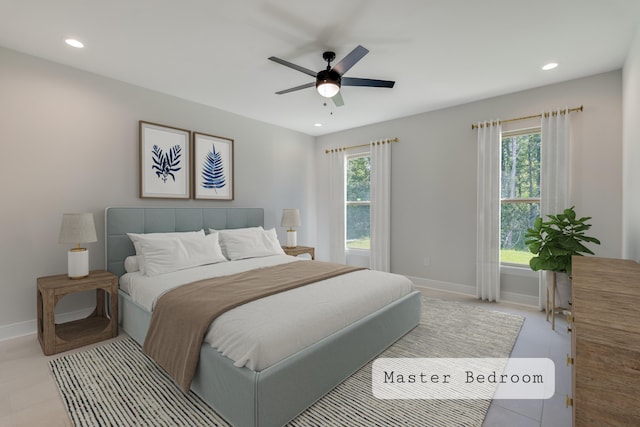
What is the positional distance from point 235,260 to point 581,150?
4.21 meters

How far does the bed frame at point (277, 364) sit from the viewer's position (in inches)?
59.6

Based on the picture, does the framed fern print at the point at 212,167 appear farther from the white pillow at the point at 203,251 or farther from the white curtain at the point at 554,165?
the white curtain at the point at 554,165

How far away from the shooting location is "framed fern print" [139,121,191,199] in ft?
11.4

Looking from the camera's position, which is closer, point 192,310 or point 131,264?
point 192,310

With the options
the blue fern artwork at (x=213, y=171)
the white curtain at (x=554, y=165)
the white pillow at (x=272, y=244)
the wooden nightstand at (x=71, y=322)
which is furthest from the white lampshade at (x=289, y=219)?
the white curtain at (x=554, y=165)

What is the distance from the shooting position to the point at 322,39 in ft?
8.07

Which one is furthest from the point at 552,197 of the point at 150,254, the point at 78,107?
the point at 78,107

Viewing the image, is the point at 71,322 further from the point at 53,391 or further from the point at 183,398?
the point at 183,398

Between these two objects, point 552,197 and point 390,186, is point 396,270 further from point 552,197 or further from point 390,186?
point 552,197


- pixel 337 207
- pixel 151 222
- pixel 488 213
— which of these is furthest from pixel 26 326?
pixel 488 213

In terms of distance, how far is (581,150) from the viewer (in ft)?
10.6

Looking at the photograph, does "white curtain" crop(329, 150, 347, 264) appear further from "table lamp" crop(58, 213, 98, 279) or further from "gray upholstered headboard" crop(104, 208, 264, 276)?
"table lamp" crop(58, 213, 98, 279)

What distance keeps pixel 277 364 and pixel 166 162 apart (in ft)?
10.1

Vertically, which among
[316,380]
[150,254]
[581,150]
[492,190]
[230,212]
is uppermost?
[581,150]
